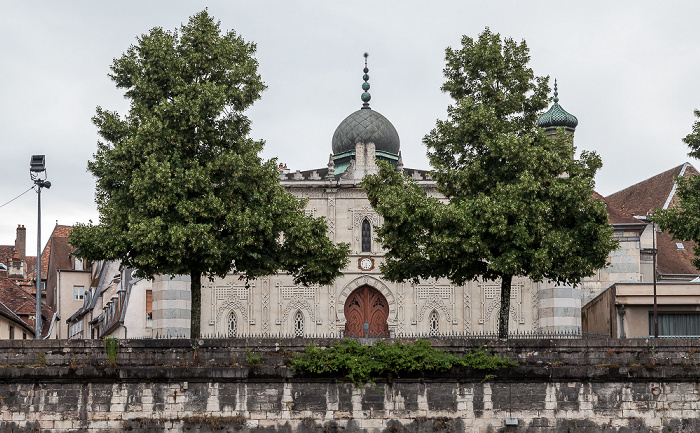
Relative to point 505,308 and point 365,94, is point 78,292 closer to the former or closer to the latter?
point 365,94

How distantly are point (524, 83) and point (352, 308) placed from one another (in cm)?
1627

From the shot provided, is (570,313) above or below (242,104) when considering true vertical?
below

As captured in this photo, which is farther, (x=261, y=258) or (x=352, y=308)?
(x=352, y=308)

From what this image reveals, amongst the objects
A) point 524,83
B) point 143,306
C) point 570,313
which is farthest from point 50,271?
point 524,83

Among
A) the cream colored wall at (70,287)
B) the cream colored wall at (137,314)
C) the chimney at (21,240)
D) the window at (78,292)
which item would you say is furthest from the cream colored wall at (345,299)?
the chimney at (21,240)

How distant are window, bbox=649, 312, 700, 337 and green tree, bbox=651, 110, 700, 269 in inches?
276

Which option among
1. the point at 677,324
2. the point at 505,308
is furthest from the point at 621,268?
the point at 505,308

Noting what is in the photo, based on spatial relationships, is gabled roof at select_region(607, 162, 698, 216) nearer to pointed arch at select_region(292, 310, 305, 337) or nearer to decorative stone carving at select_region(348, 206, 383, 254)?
decorative stone carving at select_region(348, 206, 383, 254)

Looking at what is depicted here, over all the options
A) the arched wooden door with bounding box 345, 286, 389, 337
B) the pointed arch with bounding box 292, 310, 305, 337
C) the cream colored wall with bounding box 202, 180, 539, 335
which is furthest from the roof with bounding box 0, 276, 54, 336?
the arched wooden door with bounding box 345, 286, 389, 337

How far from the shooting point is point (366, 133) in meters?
47.6

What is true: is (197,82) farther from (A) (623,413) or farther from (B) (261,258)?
(A) (623,413)

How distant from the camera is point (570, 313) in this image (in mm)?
43188

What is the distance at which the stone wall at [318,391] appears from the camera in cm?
2691

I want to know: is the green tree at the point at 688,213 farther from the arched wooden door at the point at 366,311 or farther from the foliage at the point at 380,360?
the arched wooden door at the point at 366,311
